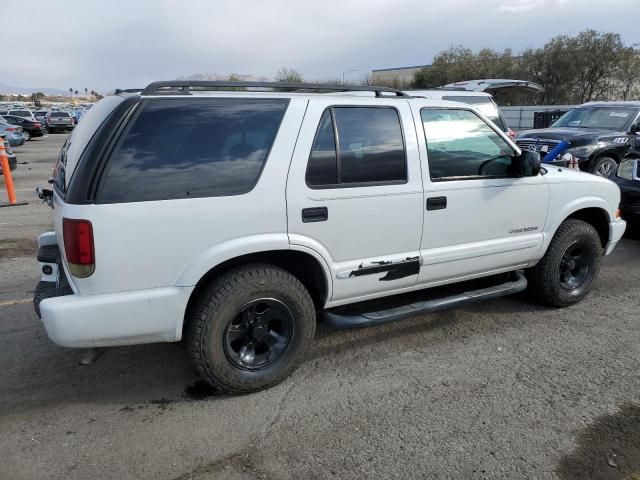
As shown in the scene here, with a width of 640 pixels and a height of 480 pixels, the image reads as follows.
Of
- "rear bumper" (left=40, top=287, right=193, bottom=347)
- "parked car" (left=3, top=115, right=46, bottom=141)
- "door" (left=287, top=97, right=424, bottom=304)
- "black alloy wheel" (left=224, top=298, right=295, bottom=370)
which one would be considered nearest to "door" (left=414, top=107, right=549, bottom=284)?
"door" (left=287, top=97, right=424, bottom=304)

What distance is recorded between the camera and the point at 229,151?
3.07 metres

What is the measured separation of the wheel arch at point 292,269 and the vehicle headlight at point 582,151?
7.16m

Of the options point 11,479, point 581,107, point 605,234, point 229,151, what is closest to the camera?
point 11,479

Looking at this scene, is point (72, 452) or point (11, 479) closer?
point (11, 479)

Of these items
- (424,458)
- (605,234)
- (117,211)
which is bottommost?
(424,458)

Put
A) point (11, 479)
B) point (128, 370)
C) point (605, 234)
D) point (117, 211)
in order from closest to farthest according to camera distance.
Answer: point (11, 479), point (117, 211), point (128, 370), point (605, 234)

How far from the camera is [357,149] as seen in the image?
11.3ft

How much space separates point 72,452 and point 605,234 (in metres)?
4.68

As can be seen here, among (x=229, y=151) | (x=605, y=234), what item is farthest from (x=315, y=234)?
(x=605, y=234)

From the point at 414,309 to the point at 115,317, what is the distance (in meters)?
2.03

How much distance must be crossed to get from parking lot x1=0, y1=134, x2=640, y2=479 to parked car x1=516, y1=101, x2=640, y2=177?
5.23 m

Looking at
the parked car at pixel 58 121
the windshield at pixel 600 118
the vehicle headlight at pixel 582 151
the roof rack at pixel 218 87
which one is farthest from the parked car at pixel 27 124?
the roof rack at pixel 218 87

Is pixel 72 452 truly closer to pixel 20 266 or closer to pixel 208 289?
pixel 208 289

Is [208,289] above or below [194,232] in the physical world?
below
